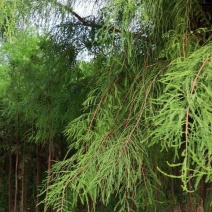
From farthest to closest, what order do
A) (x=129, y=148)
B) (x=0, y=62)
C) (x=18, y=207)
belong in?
(x=18, y=207) < (x=0, y=62) < (x=129, y=148)

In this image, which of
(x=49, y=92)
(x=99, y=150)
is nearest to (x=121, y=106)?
(x=99, y=150)

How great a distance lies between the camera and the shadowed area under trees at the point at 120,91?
136 centimetres

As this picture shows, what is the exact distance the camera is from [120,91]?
7.38 feet

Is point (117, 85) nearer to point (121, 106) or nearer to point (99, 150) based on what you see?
point (121, 106)

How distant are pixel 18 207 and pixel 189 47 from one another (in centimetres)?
461

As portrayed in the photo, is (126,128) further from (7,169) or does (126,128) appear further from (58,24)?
(7,169)

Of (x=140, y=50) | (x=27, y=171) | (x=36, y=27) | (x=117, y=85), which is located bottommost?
(x=27, y=171)

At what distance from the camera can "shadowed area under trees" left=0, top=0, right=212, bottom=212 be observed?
1.36 meters

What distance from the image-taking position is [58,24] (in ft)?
9.25

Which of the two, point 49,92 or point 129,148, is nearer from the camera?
point 129,148

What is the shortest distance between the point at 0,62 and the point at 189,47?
2.50m

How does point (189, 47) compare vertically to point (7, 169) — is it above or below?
above

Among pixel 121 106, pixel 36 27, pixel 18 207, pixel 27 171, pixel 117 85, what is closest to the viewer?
pixel 121 106

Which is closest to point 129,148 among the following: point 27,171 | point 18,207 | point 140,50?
point 140,50
